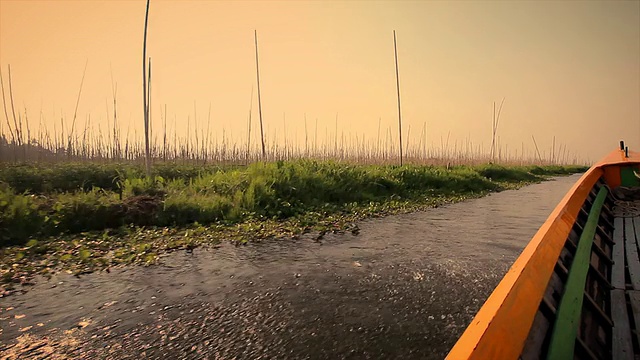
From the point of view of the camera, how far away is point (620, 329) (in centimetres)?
244

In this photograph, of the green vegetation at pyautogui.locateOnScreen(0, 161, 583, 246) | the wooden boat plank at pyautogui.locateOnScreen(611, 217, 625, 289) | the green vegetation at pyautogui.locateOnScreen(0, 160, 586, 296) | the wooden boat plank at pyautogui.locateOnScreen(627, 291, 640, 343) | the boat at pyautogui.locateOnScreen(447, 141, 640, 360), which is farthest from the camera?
the green vegetation at pyautogui.locateOnScreen(0, 161, 583, 246)

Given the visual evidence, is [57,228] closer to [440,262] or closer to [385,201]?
[440,262]

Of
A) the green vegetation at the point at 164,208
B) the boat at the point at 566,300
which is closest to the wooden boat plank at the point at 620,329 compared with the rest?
the boat at the point at 566,300

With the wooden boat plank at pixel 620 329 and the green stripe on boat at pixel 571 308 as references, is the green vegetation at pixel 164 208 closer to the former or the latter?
the green stripe on boat at pixel 571 308

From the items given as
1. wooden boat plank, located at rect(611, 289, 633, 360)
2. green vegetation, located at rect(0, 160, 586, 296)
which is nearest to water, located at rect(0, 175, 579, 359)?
green vegetation, located at rect(0, 160, 586, 296)

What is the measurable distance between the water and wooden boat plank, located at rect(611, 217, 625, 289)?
1018mm

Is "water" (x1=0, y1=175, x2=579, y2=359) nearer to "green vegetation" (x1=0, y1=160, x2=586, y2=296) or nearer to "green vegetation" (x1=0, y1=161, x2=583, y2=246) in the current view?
→ "green vegetation" (x1=0, y1=160, x2=586, y2=296)

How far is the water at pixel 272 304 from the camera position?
2.68 m

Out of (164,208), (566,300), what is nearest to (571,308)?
(566,300)

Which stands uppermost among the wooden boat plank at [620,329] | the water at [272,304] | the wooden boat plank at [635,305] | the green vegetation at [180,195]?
the green vegetation at [180,195]

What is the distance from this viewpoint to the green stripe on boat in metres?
1.85

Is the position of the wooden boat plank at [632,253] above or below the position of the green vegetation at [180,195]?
below

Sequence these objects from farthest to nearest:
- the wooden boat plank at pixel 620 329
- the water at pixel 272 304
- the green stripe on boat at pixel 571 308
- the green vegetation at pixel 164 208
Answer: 1. the green vegetation at pixel 164 208
2. the water at pixel 272 304
3. the wooden boat plank at pixel 620 329
4. the green stripe on boat at pixel 571 308

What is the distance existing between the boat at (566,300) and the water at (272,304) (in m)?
0.82
